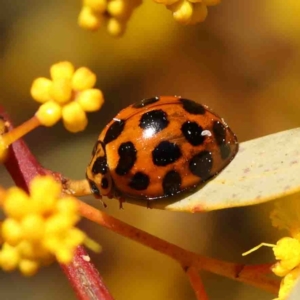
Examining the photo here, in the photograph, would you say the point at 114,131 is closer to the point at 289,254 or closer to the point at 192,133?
the point at 192,133

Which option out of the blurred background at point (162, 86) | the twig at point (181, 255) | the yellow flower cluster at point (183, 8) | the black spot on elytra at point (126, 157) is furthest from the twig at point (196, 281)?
the blurred background at point (162, 86)

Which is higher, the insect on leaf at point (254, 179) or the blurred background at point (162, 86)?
the blurred background at point (162, 86)

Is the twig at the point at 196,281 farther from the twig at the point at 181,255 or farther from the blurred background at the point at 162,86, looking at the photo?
the blurred background at the point at 162,86

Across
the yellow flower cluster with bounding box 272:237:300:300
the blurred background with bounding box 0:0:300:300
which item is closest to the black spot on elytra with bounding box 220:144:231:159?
the yellow flower cluster with bounding box 272:237:300:300

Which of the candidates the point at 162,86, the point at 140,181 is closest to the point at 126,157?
the point at 140,181

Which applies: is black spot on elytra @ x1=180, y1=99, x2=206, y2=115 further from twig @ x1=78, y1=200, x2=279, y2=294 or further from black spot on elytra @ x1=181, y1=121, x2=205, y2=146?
Result: twig @ x1=78, y1=200, x2=279, y2=294

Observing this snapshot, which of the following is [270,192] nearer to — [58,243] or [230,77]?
[58,243]

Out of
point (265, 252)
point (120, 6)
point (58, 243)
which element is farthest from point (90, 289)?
point (265, 252)
